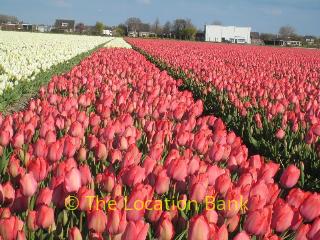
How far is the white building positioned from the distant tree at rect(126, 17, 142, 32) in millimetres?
31368

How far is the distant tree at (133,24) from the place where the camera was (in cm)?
13143

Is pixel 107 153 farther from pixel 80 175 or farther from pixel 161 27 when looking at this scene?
pixel 161 27

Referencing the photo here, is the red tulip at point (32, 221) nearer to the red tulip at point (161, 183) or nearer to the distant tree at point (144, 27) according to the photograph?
the red tulip at point (161, 183)

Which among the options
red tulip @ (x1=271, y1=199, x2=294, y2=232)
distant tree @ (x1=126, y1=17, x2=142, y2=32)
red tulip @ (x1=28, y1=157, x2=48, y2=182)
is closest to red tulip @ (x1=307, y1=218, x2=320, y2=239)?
red tulip @ (x1=271, y1=199, x2=294, y2=232)

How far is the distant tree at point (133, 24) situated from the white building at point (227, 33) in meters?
31.4

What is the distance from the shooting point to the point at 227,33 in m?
107

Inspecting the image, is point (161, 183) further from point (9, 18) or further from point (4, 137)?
point (9, 18)

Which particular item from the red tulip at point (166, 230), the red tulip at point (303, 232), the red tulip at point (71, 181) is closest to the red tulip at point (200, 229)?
the red tulip at point (166, 230)

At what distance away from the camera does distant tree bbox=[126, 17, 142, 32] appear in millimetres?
131425

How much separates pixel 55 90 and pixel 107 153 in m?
3.44

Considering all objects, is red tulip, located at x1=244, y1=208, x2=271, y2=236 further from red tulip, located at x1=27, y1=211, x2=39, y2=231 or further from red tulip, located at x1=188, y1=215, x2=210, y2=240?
red tulip, located at x1=27, y1=211, x2=39, y2=231

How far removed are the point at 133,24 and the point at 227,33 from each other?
3577 cm

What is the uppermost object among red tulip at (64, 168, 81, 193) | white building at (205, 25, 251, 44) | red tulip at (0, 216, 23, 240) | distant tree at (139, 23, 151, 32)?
distant tree at (139, 23, 151, 32)

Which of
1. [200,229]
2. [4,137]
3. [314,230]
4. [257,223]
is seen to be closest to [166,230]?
[200,229]
